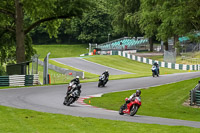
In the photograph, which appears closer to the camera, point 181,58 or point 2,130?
point 2,130

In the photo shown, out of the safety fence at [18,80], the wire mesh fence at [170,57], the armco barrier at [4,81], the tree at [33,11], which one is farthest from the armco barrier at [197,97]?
the wire mesh fence at [170,57]

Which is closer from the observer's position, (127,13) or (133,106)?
(133,106)

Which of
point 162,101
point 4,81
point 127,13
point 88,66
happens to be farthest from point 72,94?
point 127,13

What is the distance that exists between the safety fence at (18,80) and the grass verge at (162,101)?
301 inches

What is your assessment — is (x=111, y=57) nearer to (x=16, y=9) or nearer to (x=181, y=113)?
(x=16, y=9)

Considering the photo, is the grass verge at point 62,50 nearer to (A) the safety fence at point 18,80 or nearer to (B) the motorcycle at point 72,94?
(A) the safety fence at point 18,80

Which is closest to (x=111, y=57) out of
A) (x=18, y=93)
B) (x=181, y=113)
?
(x=18, y=93)

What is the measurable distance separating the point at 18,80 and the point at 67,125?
742 inches

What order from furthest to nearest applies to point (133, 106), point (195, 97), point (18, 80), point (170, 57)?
point (170, 57) < point (18, 80) < point (195, 97) < point (133, 106)

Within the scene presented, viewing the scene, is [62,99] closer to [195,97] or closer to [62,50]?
[195,97]

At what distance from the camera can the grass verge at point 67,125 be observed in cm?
1249

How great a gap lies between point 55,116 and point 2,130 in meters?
3.77

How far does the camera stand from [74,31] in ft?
323

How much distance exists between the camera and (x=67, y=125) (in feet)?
43.9
